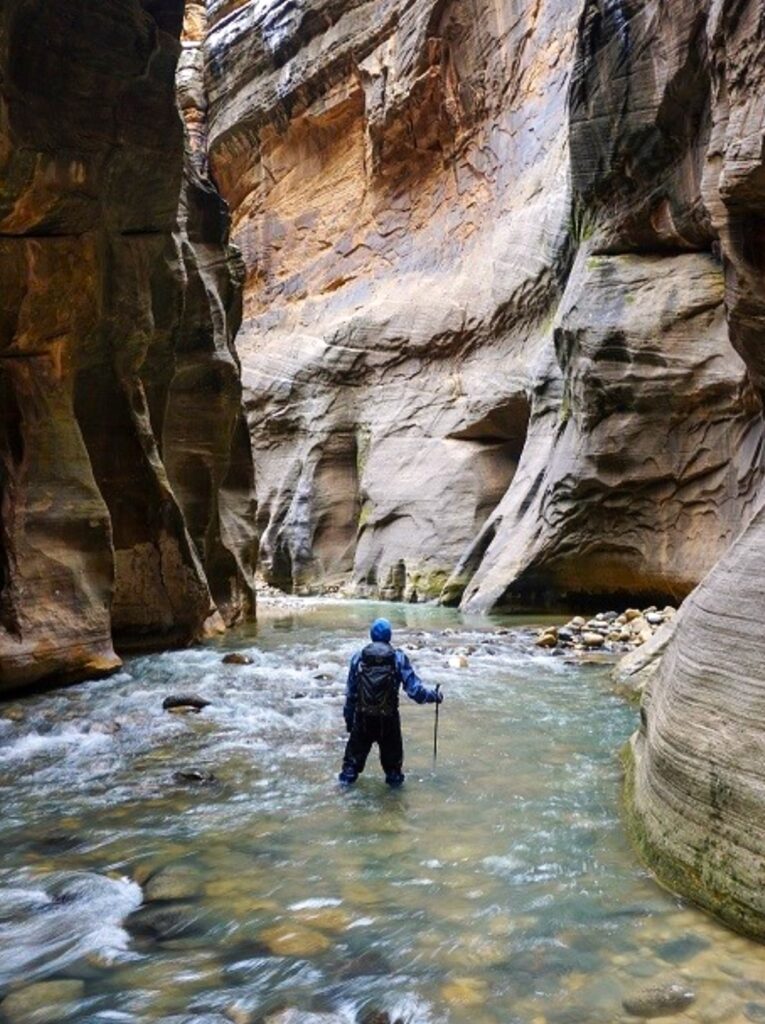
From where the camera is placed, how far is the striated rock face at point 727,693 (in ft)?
12.1

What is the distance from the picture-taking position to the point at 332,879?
172 inches

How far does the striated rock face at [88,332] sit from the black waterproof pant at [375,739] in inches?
185

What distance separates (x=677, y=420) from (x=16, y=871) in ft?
44.6

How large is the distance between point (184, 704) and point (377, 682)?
3.43 meters

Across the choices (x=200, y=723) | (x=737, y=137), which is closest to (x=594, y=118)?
(x=737, y=137)

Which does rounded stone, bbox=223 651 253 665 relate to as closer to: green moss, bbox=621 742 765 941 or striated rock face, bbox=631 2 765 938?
striated rock face, bbox=631 2 765 938

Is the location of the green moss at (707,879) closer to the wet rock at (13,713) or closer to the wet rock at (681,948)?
the wet rock at (681,948)

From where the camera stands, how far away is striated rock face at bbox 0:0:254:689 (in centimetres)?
844

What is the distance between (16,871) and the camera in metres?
4.46

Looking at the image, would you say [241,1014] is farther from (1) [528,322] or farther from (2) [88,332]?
(1) [528,322]

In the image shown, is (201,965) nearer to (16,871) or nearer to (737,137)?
(16,871)

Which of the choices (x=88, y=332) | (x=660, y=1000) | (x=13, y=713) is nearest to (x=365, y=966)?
(x=660, y=1000)

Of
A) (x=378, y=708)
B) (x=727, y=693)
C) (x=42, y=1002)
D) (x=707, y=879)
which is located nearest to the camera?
(x=42, y=1002)

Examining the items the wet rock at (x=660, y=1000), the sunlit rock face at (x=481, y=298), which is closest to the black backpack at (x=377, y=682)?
the wet rock at (x=660, y=1000)
